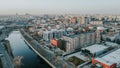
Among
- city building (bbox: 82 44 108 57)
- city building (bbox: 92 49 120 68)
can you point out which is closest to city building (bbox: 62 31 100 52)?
city building (bbox: 82 44 108 57)

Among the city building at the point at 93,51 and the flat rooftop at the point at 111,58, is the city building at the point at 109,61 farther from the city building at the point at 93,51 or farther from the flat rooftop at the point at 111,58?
the city building at the point at 93,51

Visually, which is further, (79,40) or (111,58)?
(79,40)

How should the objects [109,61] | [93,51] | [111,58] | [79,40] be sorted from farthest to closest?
1. [79,40]
2. [93,51]
3. [111,58]
4. [109,61]

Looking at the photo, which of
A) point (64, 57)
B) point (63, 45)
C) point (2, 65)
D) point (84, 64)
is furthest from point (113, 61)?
point (2, 65)

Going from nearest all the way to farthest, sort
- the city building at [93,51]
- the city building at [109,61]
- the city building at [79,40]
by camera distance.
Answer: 1. the city building at [109,61]
2. the city building at [93,51]
3. the city building at [79,40]

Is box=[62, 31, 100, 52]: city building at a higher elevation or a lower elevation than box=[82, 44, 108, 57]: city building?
higher

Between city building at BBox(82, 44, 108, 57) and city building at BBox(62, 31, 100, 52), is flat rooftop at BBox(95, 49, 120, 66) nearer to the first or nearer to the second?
city building at BBox(82, 44, 108, 57)

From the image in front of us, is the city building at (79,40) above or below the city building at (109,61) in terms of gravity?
above

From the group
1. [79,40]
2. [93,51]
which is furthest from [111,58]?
[79,40]

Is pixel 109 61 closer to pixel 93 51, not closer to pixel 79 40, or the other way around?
pixel 93 51

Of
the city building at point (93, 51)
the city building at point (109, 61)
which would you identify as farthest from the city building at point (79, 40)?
the city building at point (109, 61)

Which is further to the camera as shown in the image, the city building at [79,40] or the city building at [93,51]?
the city building at [79,40]
